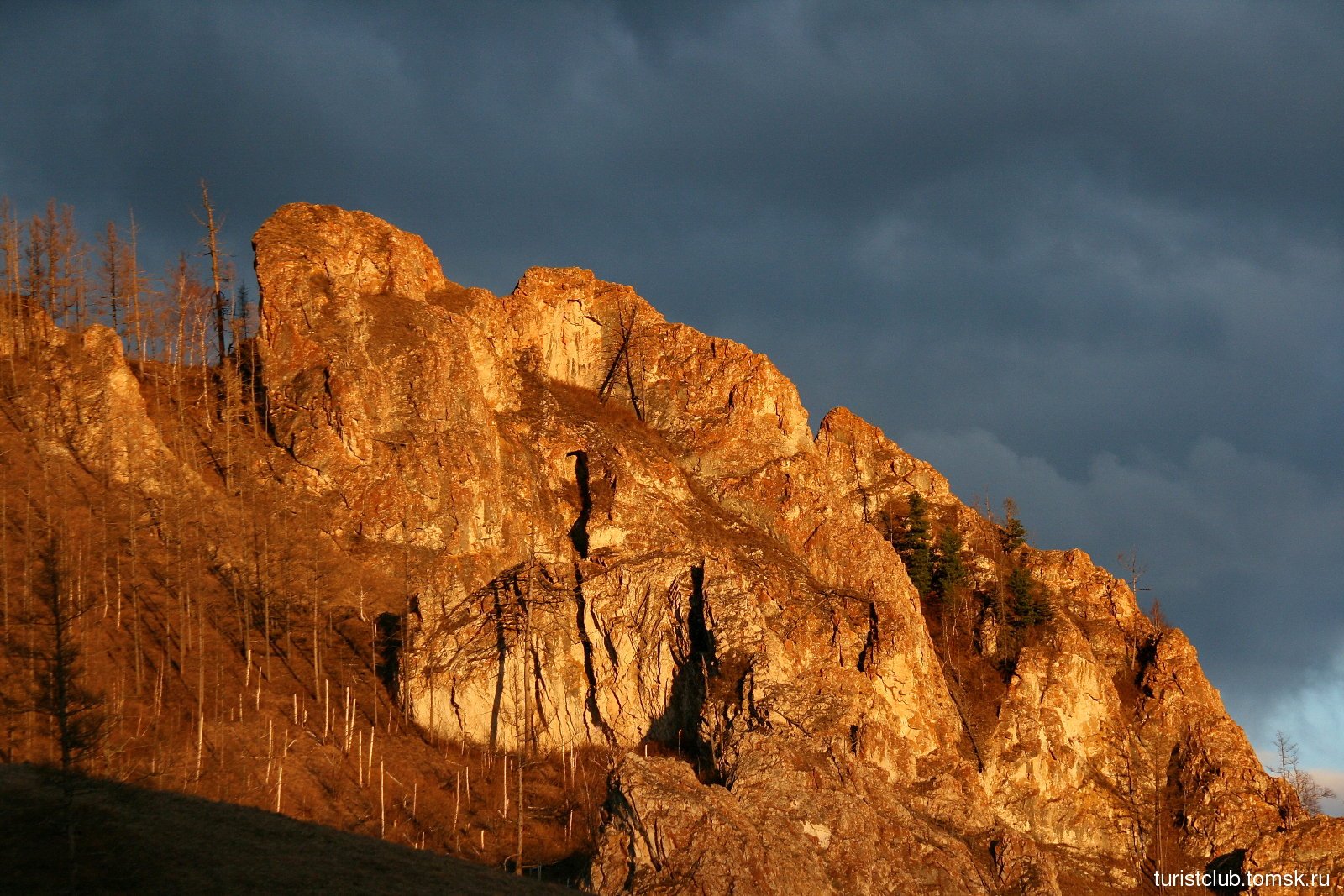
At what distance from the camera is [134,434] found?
75.7 meters

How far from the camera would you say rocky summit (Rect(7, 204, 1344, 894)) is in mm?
64562

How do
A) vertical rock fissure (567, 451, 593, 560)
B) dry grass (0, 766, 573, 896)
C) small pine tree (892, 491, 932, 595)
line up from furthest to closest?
1. small pine tree (892, 491, 932, 595)
2. vertical rock fissure (567, 451, 593, 560)
3. dry grass (0, 766, 573, 896)

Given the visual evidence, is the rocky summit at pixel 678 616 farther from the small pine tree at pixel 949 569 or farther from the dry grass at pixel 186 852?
the dry grass at pixel 186 852

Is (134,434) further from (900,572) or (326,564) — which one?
(900,572)

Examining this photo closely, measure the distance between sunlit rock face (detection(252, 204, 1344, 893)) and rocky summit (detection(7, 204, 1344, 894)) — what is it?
0.23 m

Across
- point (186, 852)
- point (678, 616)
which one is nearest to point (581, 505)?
point (678, 616)

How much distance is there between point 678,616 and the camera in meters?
77.1

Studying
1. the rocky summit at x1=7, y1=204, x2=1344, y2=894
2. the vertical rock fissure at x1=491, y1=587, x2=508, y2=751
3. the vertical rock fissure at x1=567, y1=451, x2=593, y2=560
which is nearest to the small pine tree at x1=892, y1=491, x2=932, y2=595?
the rocky summit at x1=7, y1=204, x2=1344, y2=894

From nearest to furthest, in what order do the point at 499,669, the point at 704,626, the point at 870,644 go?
the point at 499,669 → the point at 704,626 → the point at 870,644

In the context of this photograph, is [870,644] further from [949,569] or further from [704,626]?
[949,569]

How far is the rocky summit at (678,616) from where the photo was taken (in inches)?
2542

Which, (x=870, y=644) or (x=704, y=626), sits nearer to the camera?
(x=704, y=626)

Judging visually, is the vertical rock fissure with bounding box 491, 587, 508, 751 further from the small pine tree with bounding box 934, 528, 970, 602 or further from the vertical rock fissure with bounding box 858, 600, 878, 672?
the small pine tree with bounding box 934, 528, 970, 602

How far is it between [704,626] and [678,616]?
243 cm
